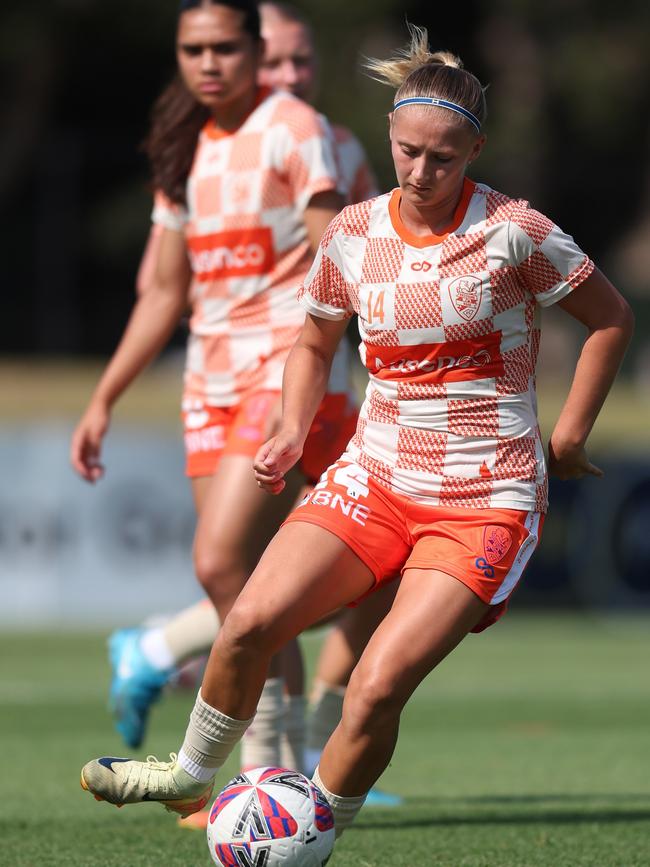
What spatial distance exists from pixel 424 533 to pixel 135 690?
224 centimetres

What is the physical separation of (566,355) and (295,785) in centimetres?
1485

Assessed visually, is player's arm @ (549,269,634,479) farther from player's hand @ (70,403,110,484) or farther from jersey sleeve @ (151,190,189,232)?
player's hand @ (70,403,110,484)

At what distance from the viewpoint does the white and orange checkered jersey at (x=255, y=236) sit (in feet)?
17.2

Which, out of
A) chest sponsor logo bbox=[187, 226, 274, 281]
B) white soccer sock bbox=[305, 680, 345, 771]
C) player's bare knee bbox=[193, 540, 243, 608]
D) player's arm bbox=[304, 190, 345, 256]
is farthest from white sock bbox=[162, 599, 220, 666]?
player's arm bbox=[304, 190, 345, 256]

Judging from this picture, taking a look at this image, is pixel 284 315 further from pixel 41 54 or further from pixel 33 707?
pixel 41 54

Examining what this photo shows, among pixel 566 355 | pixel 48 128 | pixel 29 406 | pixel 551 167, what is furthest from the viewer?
pixel 48 128

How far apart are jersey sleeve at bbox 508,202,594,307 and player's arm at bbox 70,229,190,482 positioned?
1.74 metres

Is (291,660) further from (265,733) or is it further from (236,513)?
(236,513)

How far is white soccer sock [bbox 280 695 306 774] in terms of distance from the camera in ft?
17.7

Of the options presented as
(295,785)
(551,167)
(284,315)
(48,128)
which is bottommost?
(48,128)

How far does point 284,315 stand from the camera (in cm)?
529

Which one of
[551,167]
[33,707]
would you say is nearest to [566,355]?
[551,167]

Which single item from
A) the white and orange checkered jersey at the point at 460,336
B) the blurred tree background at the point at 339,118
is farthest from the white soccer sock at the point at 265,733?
the blurred tree background at the point at 339,118

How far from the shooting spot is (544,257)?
13.4ft
